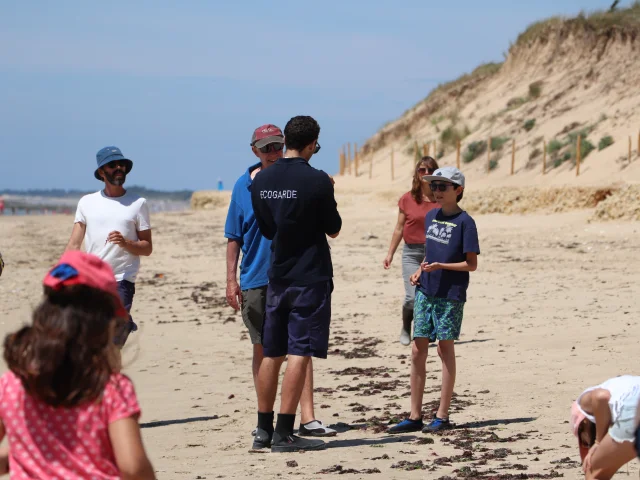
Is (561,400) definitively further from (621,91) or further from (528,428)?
(621,91)

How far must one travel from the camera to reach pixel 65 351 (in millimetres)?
2637

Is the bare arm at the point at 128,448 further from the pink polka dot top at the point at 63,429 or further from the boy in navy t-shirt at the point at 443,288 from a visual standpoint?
the boy in navy t-shirt at the point at 443,288

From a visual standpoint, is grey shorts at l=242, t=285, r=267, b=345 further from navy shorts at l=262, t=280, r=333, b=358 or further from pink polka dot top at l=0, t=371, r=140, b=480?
pink polka dot top at l=0, t=371, r=140, b=480

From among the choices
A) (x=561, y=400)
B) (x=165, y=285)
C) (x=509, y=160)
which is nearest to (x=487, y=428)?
(x=561, y=400)

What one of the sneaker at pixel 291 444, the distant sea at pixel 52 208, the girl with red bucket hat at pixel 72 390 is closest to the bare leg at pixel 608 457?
the girl with red bucket hat at pixel 72 390

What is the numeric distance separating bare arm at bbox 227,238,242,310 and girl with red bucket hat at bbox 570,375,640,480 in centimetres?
289

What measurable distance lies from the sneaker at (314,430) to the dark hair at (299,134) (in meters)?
1.72

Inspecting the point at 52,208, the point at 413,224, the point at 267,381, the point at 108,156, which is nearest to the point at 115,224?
the point at 108,156

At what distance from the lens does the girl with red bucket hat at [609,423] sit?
152 inches

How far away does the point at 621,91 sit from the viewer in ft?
121

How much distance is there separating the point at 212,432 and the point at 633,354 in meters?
3.58

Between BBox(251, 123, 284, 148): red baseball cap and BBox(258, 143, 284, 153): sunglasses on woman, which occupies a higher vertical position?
BBox(251, 123, 284, 148): red baseball cap

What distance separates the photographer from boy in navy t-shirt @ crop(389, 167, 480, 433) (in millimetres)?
6477

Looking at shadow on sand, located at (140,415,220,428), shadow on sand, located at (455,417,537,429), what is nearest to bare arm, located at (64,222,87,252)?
shadow on sand, located at (140,415,220,428)
